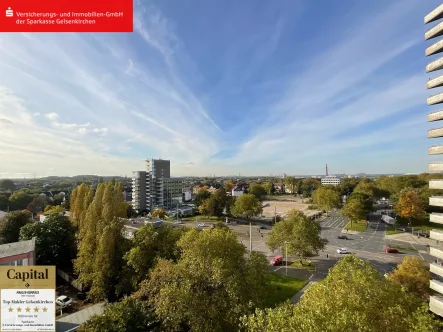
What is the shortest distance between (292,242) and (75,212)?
25.1m

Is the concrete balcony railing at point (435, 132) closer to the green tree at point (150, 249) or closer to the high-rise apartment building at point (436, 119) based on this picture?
the high-rise apartment building at point (436, 119)

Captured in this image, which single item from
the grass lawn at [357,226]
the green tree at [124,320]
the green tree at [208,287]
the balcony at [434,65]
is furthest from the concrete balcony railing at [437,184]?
the grass lawn at [357,226]

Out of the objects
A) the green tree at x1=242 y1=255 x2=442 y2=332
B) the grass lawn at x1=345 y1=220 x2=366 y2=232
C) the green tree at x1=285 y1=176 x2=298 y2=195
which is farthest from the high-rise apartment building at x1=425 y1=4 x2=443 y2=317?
the green tree at x1=285 y1=176 x2=298 y2=195

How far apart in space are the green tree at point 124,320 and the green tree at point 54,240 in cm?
1817

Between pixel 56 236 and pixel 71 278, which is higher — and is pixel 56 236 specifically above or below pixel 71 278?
above

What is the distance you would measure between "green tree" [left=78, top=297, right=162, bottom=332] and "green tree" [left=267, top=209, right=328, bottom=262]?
16.6 metres

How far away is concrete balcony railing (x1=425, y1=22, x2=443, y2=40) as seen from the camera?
12.0m

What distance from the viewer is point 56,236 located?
89.8ft

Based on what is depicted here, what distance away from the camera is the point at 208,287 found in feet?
47.5

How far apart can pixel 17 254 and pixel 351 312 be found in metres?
26.7

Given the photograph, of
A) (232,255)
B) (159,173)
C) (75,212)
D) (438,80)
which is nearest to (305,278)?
(232,255)

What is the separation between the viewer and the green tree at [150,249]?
19359mm

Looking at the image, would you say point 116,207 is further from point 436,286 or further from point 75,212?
point 436,286

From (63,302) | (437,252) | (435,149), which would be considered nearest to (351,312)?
(437,252)
